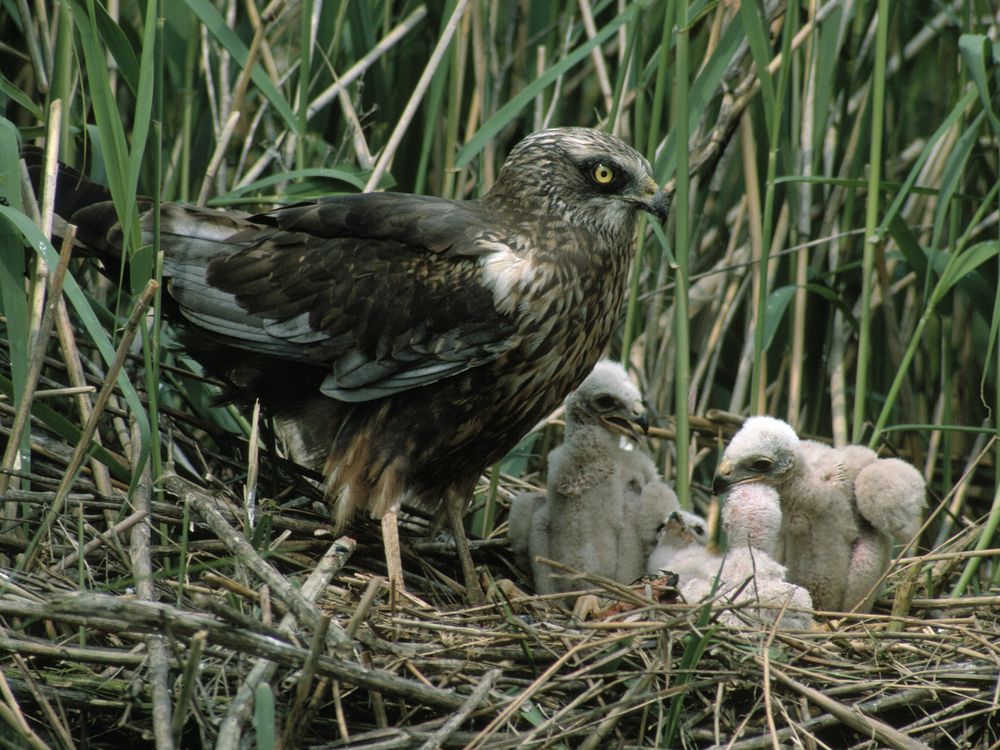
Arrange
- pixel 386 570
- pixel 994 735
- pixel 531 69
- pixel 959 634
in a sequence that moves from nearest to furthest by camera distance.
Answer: pixel 994 735, pixel 959 634, pixel 386 570, pixel 531 69

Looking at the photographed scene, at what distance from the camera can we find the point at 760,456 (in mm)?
3369

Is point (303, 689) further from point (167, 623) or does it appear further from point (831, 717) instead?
point (831, 717)

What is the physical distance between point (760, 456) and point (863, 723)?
896 millimetres

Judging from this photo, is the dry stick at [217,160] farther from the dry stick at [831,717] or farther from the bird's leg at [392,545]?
the dry stick at [831,717]

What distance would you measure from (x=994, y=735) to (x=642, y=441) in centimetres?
139

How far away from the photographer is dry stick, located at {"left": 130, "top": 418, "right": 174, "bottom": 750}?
230cm

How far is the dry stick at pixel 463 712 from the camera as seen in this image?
7.80 ft

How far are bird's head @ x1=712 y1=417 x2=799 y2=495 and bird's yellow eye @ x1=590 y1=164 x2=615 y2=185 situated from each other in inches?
31.2

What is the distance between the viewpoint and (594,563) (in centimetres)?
360

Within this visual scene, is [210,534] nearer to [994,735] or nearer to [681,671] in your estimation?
[681,671]

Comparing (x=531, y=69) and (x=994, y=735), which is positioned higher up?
(x=531, y=69)

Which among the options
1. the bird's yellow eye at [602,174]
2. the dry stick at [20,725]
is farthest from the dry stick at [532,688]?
the bird's yellow eye at [602,174]

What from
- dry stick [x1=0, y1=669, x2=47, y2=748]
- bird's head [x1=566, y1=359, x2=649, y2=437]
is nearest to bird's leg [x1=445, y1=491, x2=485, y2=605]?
bird's head [x1=566, y1=359, x2=649, y2=437]

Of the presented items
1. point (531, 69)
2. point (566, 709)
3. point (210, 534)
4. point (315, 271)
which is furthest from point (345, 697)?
point (531, 69)
